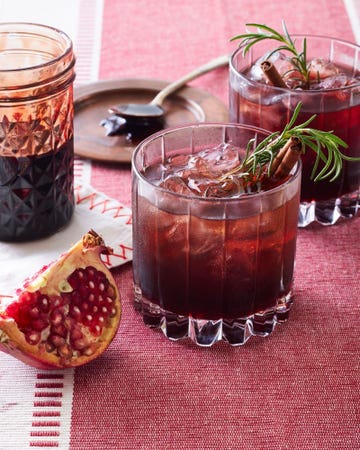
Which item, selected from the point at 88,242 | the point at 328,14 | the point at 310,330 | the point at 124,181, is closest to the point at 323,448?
the point at 310,330

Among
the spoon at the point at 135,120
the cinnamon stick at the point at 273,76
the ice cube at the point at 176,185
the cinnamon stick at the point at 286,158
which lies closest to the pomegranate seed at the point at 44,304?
the ice cube at the point at 176,185

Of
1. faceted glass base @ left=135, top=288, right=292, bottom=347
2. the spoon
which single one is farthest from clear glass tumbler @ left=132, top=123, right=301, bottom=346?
the spoon

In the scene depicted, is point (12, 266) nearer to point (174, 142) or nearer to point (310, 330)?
point (174, 142)

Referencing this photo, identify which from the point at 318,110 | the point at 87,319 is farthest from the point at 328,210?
the point at 87,319

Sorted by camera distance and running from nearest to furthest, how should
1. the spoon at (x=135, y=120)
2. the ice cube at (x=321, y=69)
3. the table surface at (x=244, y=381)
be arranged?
the table surface at (x=244, y=381) → the ice cube at (x=321, y=69) → the spoon at (x=135, y=120)

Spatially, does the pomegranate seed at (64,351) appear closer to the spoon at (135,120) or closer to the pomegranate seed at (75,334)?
the pomegranate seed at (75,334)

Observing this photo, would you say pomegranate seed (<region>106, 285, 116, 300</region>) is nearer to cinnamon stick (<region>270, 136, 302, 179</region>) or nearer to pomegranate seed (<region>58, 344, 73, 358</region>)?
pomegranate seed (<region>58, 344, 73, 358</region>)
